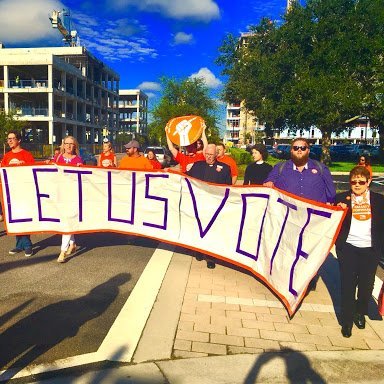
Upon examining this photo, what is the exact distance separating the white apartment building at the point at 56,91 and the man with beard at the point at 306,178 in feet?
135

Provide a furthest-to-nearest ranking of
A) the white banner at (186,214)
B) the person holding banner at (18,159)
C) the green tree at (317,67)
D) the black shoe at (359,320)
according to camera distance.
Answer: the green tree at (317,67), the person holding banner at (18,159), the white banner at (186,214), the black shoe at (359,320)

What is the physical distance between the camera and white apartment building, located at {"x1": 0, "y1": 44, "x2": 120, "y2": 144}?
47.1 metres

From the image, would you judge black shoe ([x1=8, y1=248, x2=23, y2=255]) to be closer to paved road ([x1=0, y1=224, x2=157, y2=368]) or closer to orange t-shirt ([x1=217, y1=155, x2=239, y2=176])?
paved road ([x1=0, y1=224, x2=157, y2=368])

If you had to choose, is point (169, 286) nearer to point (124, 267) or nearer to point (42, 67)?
point (124, 267)

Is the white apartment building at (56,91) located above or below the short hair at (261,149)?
above

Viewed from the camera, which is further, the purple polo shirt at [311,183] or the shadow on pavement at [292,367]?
the purple polo shirt at [311,183]

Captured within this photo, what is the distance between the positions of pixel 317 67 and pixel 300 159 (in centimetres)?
2651

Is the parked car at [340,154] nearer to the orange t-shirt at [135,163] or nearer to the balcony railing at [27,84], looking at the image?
the balcony railing at [27,84]

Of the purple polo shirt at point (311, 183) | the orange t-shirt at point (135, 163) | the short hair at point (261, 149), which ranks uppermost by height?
the short hair at point (261, 149)

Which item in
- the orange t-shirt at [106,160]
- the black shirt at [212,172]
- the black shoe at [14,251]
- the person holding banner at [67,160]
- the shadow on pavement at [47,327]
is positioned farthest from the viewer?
the orange t-shirt at [106,160]

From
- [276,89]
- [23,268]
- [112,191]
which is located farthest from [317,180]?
[276,89]

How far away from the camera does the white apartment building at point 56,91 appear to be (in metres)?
47.1

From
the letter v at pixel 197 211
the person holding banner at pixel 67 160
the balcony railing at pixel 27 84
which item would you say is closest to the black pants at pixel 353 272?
the letter v at pixel 197 211

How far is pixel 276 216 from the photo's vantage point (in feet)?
14.9
